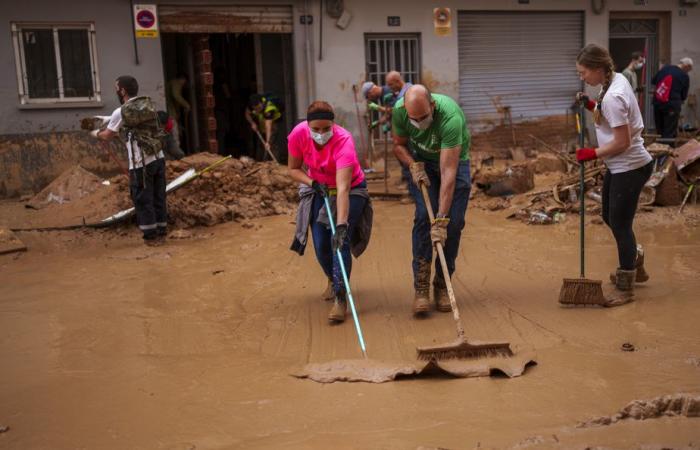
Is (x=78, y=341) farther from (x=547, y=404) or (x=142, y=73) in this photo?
(x=142, y=73)

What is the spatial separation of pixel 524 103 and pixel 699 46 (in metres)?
4.18

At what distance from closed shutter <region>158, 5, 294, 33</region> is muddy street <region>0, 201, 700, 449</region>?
17.6 feet

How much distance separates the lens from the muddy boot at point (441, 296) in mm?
5445

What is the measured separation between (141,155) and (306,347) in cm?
385

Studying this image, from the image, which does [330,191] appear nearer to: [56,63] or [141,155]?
[141,155]

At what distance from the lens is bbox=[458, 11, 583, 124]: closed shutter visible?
564 inches

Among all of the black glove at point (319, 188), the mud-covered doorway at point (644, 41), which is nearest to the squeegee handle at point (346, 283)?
the black glove at point (319, 188)

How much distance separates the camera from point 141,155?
7.80 meters

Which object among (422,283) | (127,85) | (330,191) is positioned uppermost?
(127,85)

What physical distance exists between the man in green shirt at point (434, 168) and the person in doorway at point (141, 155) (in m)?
3.46

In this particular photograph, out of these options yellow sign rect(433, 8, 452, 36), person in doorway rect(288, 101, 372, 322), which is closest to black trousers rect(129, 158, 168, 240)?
person in doorway rect(288, 101, 372, 322)

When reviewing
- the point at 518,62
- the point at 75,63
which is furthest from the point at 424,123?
the point at 518,62

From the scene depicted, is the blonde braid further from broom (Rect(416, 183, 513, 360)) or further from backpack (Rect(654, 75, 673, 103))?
backpack (Rect(654, 75, 673, 103))

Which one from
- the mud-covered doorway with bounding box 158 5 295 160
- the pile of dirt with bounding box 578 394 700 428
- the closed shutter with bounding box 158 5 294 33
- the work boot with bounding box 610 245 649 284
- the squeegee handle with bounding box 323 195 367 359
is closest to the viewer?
the pile of dirt with bounding box 578 394 700 428
